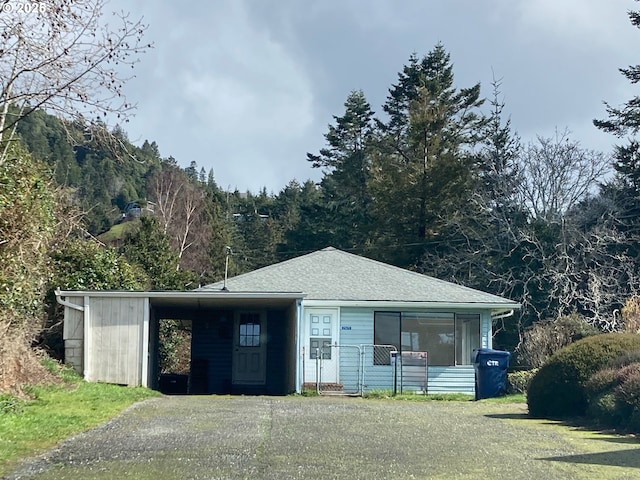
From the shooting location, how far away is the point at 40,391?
12.9 metres

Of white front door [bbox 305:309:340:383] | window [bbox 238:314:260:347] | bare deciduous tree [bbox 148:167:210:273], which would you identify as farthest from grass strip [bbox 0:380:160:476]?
bare deciduous tree [bbox 148:167:210:273]

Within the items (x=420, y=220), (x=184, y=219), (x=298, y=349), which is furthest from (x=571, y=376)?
(x=184, y=219)

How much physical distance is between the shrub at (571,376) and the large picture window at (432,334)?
20.9 ft

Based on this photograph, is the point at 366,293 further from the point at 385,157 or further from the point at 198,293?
the point at 385,157

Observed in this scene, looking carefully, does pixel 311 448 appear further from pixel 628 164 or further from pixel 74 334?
pixel 628 164

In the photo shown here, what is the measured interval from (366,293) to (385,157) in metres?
21.0

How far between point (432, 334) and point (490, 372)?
2.40 m

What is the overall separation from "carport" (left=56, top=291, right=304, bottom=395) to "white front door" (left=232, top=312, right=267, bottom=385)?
3cm

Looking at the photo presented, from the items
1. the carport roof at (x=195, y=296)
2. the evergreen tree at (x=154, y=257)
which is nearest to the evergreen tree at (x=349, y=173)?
the evergreen tree at (x=154, y=257)

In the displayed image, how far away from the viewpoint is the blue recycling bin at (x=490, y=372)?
17828mm

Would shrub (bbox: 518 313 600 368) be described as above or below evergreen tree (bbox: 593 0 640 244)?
below

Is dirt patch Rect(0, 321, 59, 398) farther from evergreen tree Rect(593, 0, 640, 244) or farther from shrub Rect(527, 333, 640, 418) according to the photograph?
evergreen tree Rect(593, 0, 640, 244)

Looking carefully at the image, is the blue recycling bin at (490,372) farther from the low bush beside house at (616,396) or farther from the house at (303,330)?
the low bush beside house at (616,396)

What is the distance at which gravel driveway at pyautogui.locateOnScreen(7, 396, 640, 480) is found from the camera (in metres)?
7.06
